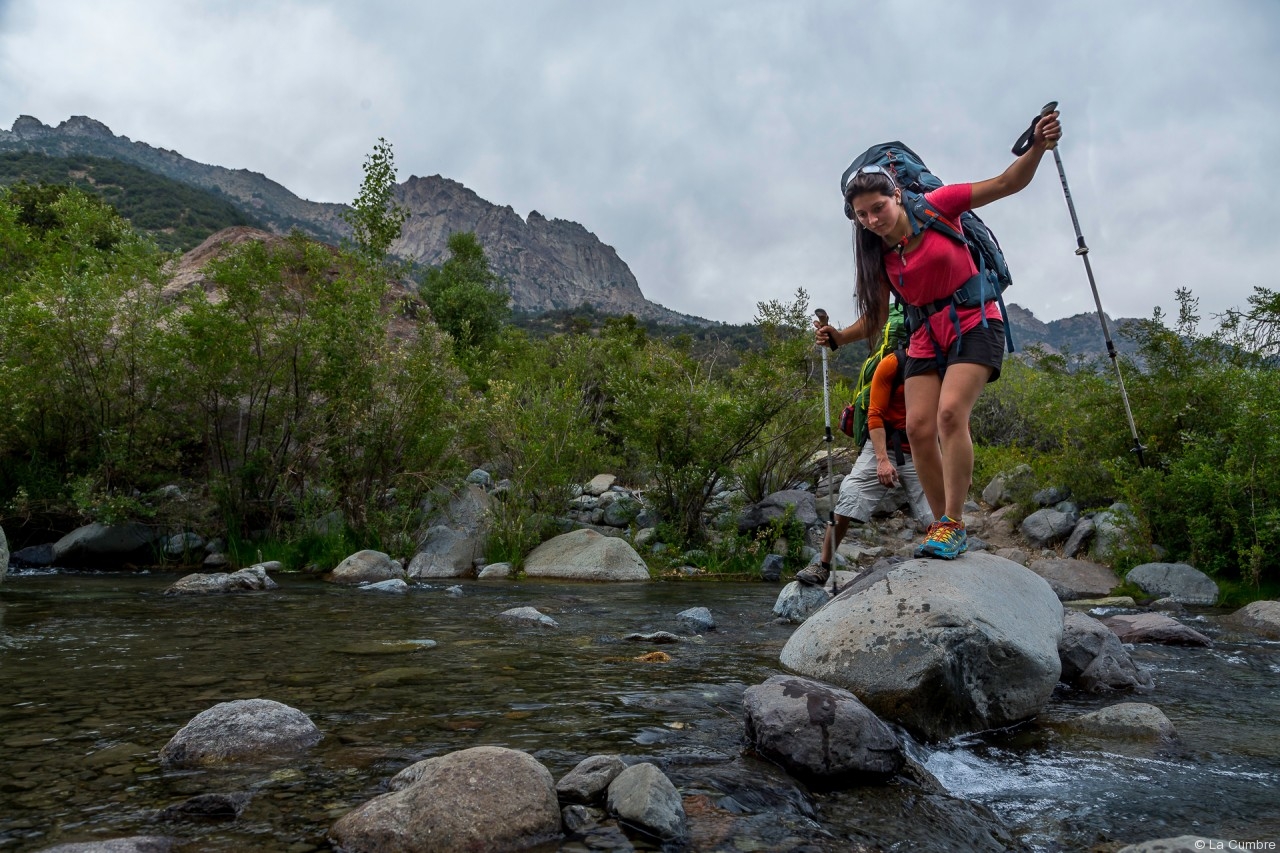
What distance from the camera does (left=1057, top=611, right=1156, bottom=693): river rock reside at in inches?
189

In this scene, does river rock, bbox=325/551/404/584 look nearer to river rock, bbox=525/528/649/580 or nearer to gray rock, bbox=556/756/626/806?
river rock, bbox=525/528/649/580

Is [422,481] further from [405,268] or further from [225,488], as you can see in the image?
[405,268]

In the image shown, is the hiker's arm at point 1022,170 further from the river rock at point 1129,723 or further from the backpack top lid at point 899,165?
the river rock at point 1129,723


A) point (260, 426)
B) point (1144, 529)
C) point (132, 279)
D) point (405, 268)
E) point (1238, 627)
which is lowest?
point (1238, 627)

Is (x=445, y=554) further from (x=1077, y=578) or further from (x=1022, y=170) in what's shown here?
(x=1022, y=170)

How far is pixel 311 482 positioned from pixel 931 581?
10.2 meters

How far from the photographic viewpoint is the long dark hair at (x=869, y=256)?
4270 mm

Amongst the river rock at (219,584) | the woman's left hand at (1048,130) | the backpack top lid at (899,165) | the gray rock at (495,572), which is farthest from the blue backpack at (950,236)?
the gray rock at (495,572)

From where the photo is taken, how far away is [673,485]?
13.0 metres

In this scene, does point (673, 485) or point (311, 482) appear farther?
point (673, 485)

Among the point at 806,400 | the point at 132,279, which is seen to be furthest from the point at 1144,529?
Answer: the point at 132,279

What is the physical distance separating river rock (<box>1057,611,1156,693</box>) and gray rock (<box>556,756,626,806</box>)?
3403mm

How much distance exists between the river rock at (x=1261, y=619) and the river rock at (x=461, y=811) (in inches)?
286

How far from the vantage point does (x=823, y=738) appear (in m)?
3.04
